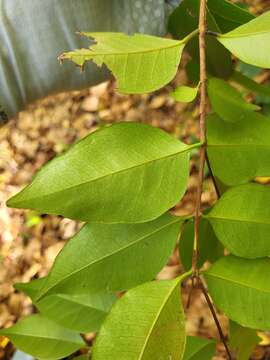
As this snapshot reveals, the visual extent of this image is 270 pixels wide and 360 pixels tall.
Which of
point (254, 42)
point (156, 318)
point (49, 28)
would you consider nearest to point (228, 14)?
point (254, 42)

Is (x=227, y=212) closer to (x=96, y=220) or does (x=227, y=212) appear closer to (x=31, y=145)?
(x=96, y=220)

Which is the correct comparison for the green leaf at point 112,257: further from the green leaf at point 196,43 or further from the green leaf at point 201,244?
the green leaf at point 196,43

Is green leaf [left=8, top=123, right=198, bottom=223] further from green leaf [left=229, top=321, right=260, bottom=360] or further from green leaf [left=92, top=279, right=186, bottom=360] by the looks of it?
green leaf [left=229, top=321, right=260, bottom=360]

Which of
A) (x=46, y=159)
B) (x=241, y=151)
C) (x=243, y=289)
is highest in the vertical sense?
(x=241, y=151)

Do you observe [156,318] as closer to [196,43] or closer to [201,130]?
[201,130]

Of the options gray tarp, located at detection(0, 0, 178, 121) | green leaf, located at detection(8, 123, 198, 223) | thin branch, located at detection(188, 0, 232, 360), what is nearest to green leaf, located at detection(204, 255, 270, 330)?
thin branch, located at detection(188, 0, 232, 360)

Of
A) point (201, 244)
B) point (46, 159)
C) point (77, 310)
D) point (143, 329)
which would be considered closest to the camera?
point (143, 329)
